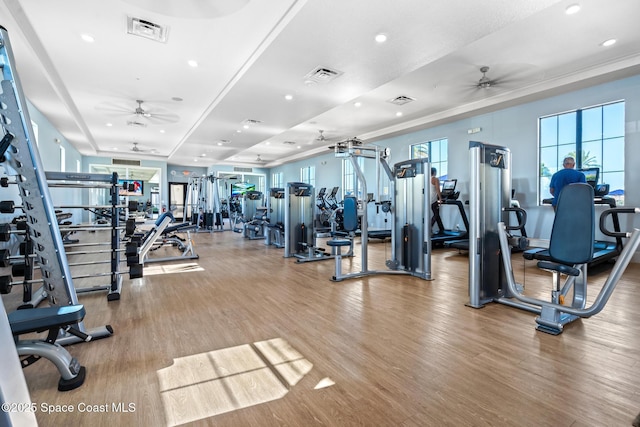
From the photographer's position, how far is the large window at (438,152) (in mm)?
8492

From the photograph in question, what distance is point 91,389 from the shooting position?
1.71 metres

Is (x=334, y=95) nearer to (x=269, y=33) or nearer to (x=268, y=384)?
(x=269, y=33)

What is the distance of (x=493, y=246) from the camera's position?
3.30m

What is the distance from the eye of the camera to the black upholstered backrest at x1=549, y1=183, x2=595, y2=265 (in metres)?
2.35

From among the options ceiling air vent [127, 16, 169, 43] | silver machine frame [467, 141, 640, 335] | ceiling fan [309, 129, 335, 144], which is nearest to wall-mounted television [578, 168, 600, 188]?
silver machine frame [467, 141, 640, 335]

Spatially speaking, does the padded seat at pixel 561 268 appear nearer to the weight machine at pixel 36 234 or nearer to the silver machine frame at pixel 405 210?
the silver machine frame at pixel 405 210

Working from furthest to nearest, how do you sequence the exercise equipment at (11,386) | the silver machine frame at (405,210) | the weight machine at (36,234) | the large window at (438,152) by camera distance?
the large window at (438,152) → the silver machine frame at (405,210) → the weight machine at (36,234) → the exercise equipment at (11,386)

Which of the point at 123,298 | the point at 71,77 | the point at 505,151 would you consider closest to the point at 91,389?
the point at 123,298

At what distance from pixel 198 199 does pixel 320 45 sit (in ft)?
23.8

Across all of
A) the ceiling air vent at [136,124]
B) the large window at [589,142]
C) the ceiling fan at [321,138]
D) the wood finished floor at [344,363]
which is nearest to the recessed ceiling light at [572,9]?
the large window at [589,142]

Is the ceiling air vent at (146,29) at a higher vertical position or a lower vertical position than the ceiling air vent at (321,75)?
higher

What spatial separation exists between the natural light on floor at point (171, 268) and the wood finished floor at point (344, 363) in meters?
1.12

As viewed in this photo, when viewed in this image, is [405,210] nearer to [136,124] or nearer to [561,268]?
[561,268]

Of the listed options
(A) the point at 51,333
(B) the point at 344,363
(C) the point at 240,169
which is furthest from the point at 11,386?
(C) the point at 240,169
